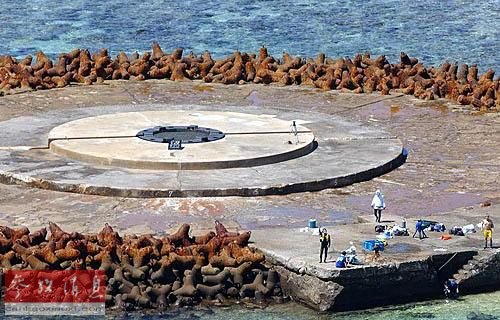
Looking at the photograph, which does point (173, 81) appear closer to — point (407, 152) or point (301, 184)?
point (407, 152)

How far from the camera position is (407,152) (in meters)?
26.5

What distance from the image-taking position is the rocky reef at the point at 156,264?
20094 mm

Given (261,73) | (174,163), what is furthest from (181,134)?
(261,73)

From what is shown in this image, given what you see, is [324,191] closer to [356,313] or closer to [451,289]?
[451,289]

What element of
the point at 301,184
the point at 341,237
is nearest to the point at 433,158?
the point at 301,184

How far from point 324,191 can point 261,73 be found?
8732 mm

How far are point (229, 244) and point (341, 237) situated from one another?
4.61 feet

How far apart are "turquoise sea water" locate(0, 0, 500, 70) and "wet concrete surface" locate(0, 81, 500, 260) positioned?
11.8 metres

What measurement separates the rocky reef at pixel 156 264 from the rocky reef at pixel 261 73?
35.9 feet

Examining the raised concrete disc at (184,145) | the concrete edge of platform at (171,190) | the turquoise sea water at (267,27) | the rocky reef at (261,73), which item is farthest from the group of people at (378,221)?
the turquoise sea water at (267,27)

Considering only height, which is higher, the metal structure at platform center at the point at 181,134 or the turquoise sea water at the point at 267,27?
the metal structure at platform center at the point at 181,134

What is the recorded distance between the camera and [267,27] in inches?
1827

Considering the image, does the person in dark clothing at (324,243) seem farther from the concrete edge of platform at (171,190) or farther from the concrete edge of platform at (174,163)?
the concrete edge of platform at (174,163)

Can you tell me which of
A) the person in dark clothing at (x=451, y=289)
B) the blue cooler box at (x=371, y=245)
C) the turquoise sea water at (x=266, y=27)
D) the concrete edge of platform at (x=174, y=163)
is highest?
the blue cooler box at (x=371, y=245)
